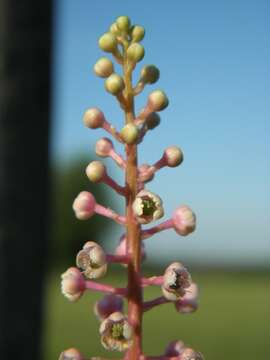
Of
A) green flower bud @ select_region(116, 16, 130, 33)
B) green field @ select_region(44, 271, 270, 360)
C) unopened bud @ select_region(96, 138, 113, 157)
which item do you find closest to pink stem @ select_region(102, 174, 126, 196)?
unopened bud @ select_region(96, 138, 113, 157)

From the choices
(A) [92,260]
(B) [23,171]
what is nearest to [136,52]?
(A) [92,260]

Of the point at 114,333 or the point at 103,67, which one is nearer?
the point at 114,333

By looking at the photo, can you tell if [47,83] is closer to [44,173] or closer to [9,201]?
[44,173]

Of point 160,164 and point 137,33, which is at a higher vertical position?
point 137,33

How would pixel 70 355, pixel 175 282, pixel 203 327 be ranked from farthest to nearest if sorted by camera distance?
pixel 203 327
pixel 175 282
pixel 70 355

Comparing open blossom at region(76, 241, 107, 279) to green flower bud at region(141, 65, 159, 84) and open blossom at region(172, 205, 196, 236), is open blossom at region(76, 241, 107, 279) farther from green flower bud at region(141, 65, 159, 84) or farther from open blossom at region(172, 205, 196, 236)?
green flower bud at region(141, 65, 159, 84)

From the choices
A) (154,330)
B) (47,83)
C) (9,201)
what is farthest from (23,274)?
(154,330)

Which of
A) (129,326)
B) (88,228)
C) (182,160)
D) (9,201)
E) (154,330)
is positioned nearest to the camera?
(129,326)

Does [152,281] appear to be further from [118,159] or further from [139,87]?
[139,87]
